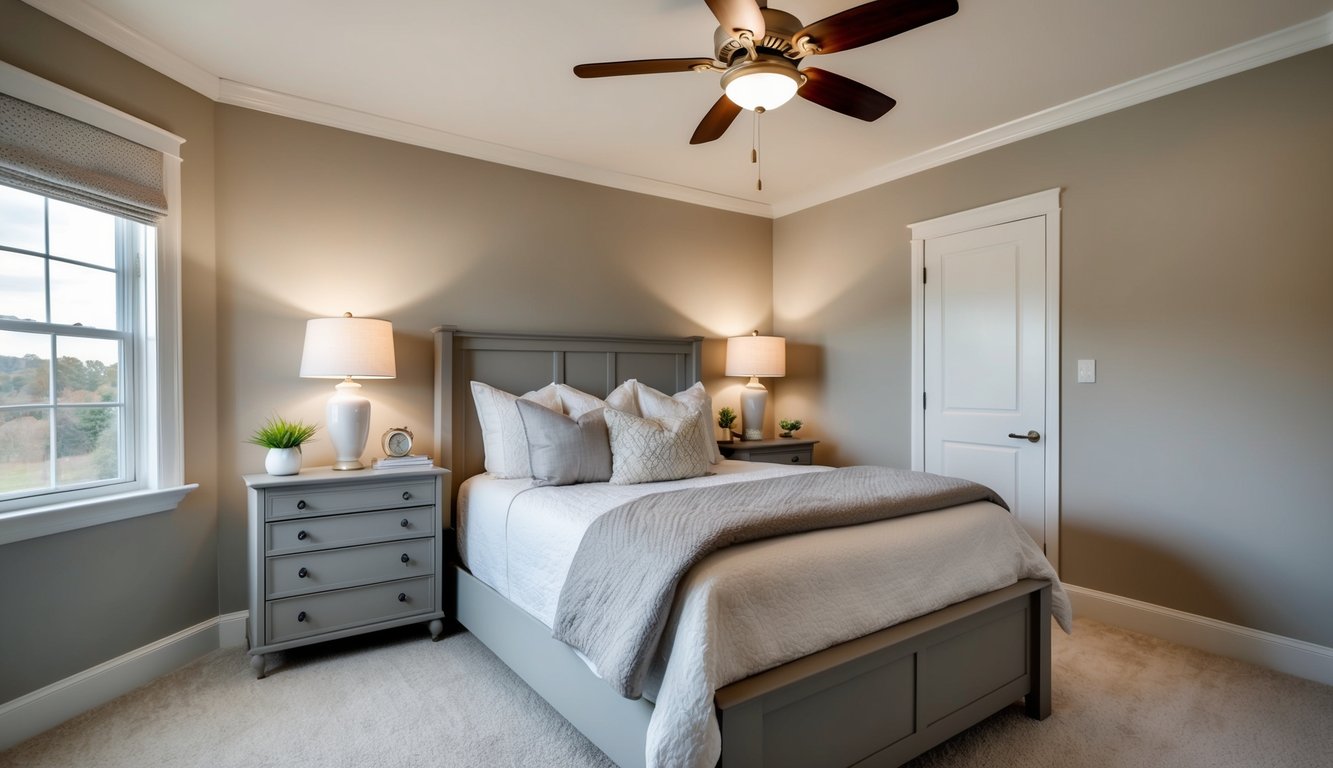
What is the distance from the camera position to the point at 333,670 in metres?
2.55

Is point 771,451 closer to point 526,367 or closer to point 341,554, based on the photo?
point 526,367

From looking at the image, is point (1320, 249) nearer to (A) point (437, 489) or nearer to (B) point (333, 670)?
(A) point (437, 489)

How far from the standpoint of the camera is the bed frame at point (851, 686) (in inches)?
60.1

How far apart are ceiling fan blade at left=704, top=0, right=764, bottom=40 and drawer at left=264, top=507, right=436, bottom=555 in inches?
91.4

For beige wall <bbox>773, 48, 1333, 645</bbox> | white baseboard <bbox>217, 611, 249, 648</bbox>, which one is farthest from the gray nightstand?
white baseboard <bbox>217, 611, 249, 648</bbox>

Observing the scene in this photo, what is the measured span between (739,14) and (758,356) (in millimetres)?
2581

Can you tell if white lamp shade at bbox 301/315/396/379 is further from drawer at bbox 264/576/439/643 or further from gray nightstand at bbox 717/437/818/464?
gray nightstand at bbox 717/437/818/464

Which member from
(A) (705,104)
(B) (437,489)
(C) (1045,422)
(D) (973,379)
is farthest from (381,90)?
(C) (1045,422)

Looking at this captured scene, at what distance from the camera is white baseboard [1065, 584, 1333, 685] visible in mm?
2430

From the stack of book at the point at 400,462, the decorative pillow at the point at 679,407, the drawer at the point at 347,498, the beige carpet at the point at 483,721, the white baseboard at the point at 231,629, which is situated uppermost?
the decorative pillow at the point at 679,407

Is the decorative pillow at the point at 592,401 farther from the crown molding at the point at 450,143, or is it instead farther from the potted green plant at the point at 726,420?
the crown molding at the point at 450,143

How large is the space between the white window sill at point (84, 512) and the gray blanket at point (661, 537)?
5.86ft

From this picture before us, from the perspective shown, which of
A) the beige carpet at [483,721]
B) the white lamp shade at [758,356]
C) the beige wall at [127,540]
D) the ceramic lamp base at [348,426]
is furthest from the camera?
the white lamp shade at [758,356]

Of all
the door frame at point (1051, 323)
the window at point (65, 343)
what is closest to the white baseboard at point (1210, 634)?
the door frame at point (1051, 323)
